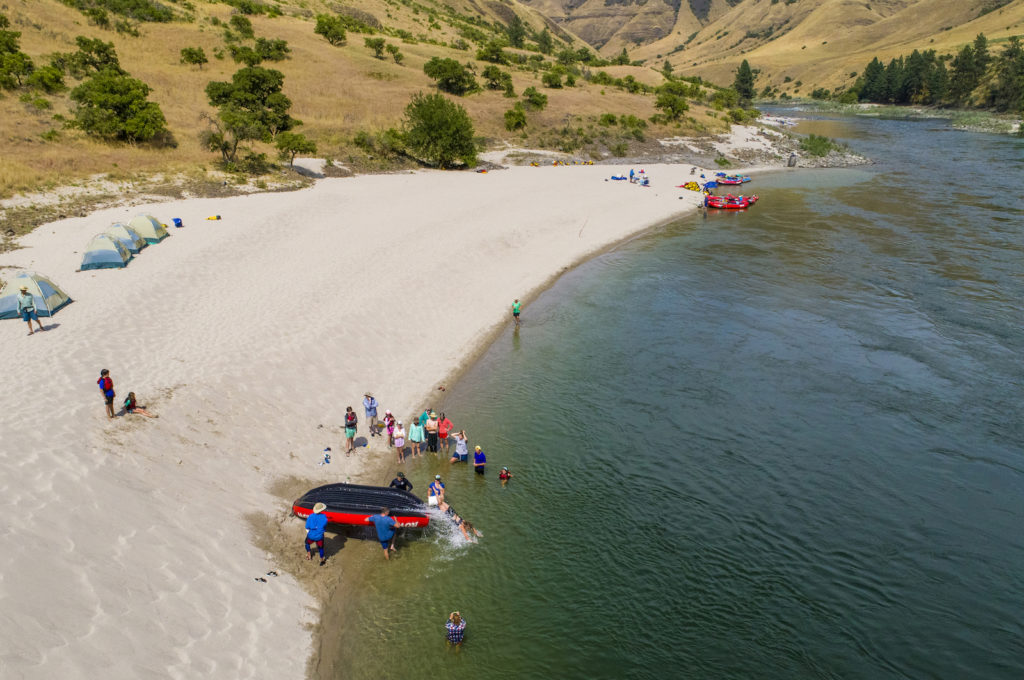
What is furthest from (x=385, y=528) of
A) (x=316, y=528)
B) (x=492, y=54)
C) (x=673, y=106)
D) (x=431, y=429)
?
(x=492, y=54)

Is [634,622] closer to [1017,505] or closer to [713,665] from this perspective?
[713,665]

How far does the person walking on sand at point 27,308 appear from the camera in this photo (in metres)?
20.5

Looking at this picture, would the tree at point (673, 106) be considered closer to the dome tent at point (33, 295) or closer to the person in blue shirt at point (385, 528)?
the dome tent at point (33, 295)

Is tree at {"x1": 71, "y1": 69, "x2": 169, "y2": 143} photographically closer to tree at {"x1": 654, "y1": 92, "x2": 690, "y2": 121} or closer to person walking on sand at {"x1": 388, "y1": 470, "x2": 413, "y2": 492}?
person walking on sand at {"x1": 388, "y1": 470, "x2": 413, "y2": 492}

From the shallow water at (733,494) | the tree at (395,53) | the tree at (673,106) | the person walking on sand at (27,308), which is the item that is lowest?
the shallow water at (733,494)

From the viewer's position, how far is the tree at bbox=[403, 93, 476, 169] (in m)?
57.8

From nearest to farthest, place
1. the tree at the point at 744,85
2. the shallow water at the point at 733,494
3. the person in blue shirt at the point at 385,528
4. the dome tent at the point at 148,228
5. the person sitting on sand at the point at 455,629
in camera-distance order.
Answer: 1. the person sitting on sand at the point at 455,629
2. the shallow water at the point at 733,494
3. the person in blue shirt at the point at 385,528
4. the dome tent at the point at 148,228
5. the tree at the point at 744,85

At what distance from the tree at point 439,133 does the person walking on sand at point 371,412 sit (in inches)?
1744

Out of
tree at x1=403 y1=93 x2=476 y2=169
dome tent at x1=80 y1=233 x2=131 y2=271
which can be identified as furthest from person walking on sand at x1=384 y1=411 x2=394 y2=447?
tree at x1=403 y1=93 x2=476 y2=169

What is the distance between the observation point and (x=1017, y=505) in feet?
54.9

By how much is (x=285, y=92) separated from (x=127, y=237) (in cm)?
5050

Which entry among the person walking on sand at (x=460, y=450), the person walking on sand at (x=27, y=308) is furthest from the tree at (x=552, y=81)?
the person walking on sand at (x=460, y=450)

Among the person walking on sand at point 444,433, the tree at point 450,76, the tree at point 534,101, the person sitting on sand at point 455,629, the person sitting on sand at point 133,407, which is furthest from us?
the tree at point 450,76

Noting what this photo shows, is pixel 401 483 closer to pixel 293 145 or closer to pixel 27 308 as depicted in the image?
pixel 27 308
